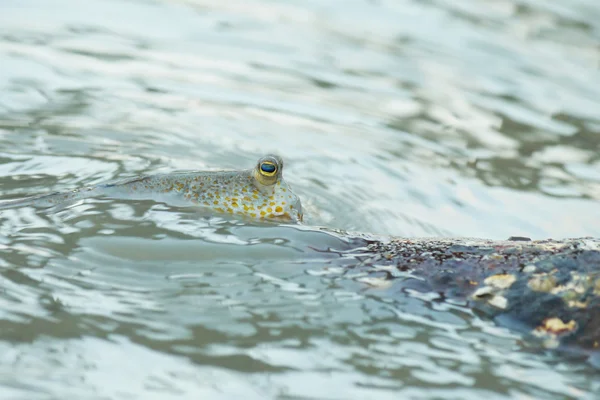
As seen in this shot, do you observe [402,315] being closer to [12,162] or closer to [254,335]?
[254,335]

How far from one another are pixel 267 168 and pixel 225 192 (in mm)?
209

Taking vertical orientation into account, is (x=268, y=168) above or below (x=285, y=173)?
above

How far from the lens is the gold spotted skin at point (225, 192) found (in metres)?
3.63

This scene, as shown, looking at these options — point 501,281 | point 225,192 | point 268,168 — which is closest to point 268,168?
point 268,168

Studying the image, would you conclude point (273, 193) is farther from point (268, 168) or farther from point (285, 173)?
point (285, 173)

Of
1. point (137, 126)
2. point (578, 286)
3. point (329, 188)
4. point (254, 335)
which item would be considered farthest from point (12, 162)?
point (578, 286)

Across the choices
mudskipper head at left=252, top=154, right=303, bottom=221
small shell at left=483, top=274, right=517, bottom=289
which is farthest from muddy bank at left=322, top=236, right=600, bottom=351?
mudskipper head at left=252, top=154, right=303, bottom=221

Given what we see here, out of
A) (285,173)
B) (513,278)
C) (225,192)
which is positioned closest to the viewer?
(513,278)

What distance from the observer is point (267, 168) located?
368cm

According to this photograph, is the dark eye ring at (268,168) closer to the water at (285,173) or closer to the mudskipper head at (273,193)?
the mudskipper head at (273,193)

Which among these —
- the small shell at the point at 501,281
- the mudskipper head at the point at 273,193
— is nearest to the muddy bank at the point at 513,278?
the small shell at the point at 501,281

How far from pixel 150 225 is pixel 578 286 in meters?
1.62

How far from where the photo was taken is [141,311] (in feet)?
8.62

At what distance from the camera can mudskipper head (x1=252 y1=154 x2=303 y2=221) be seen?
366 cm
